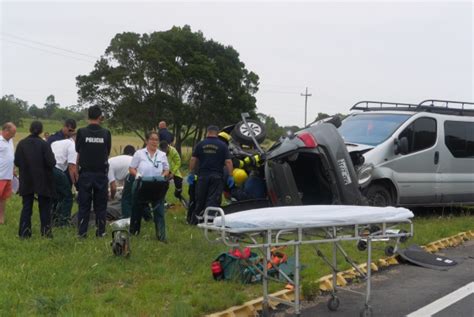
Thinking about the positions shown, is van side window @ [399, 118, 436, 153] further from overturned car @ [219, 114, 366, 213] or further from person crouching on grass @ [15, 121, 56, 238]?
person crouching on grass @ [15, 121, 56, 238]

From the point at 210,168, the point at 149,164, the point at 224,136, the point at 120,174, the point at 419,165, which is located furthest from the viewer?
the point at 419,165

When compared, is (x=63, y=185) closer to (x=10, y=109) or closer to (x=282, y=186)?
(x=282, y=186)

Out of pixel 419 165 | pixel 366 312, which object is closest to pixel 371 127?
pixel 419 165

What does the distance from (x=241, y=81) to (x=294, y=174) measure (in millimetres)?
36755

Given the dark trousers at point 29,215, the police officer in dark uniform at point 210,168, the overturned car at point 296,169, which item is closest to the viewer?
the dark trousers at point 29,215

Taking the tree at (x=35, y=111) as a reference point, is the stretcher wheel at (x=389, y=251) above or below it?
below

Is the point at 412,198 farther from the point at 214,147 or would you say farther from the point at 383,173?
the point at 214,147

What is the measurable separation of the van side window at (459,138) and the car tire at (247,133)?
4.39 m

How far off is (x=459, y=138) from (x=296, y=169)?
4683 mm

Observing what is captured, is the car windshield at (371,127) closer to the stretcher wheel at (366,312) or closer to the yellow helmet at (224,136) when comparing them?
the yellow helmet at (224,136)

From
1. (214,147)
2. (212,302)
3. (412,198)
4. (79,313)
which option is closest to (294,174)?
(214,147)

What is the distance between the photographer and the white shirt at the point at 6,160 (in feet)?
31.1

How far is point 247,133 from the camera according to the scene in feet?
32.9

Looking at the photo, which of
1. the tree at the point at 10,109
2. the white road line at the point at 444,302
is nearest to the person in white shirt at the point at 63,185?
the white road line at the point at 444,302
